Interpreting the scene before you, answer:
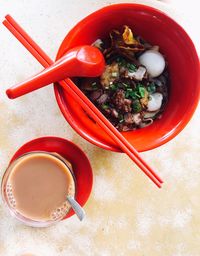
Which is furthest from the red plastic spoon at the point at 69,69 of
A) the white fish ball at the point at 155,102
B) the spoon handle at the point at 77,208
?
the spoon handle at the point at 77,208

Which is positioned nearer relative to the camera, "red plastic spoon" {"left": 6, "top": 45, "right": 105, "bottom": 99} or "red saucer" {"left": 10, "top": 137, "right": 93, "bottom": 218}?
"red plastic spoon" {"left": 6, "top": 45, "right": 105, "bottom": 99}

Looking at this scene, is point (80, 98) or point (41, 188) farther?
point (41, 188)

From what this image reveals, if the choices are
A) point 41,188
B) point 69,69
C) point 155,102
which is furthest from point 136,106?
point 41,188

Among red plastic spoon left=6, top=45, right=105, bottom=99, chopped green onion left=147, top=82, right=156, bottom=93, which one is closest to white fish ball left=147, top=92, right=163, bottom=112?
chopped green onion left=147, top=82, right=156, bottom=93

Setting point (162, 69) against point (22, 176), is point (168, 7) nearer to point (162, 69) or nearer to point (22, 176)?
point (162, 69)

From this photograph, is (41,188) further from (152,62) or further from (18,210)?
(152,62)

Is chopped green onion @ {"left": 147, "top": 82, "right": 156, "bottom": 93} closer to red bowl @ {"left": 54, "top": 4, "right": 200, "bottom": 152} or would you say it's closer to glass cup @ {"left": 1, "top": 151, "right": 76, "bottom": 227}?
red bowl @ {"left": 54, "top": 4, "right": 200, "bottom": 152}

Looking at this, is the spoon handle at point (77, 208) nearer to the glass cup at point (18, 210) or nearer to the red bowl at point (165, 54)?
the glass cup at point (18, 210)
